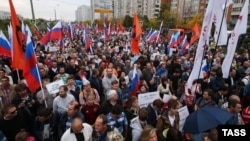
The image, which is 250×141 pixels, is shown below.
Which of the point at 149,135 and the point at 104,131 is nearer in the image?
the point at 149,135

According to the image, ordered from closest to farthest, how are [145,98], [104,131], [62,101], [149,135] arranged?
[149,135] < [104,131] < [62,101] < [145,98]

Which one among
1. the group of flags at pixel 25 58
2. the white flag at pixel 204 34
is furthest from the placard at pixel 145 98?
the group of flags at pixel 25 58

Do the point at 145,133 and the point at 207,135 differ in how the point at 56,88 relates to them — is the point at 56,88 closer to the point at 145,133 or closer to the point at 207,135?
the point at 145,133

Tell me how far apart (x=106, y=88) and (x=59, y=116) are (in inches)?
93.3

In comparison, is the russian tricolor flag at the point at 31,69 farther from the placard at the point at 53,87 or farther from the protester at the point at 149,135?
the protester at the point at 149,135

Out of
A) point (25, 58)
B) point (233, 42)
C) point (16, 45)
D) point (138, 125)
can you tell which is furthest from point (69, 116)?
point (233, 42)

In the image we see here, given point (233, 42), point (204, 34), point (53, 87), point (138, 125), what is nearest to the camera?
point (138, 125)

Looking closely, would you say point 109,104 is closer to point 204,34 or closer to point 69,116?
point 69,116

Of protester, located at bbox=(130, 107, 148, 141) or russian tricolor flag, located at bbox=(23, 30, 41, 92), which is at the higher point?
russian tricolor flag, located at bbox=(23, 30, 41, 92)

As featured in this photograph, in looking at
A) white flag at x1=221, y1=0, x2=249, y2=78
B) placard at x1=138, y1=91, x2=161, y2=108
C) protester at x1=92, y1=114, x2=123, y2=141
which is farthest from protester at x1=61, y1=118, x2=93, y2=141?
white flag at x1=221, y1=0, x2=249, y2=78

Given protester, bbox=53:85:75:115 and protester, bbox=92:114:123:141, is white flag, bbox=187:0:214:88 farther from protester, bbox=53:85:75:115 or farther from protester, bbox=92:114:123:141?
protester, bbox=53:85:75:115

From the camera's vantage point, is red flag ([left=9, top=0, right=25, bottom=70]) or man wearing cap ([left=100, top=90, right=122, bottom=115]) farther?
red flag ([left=9, top=0, right=25, bottom=70])

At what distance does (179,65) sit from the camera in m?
9.63

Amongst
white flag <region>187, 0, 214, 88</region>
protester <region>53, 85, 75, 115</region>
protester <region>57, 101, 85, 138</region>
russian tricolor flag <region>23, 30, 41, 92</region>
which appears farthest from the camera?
russian tricolor flag <region>23, 30, 41, 92</region>
